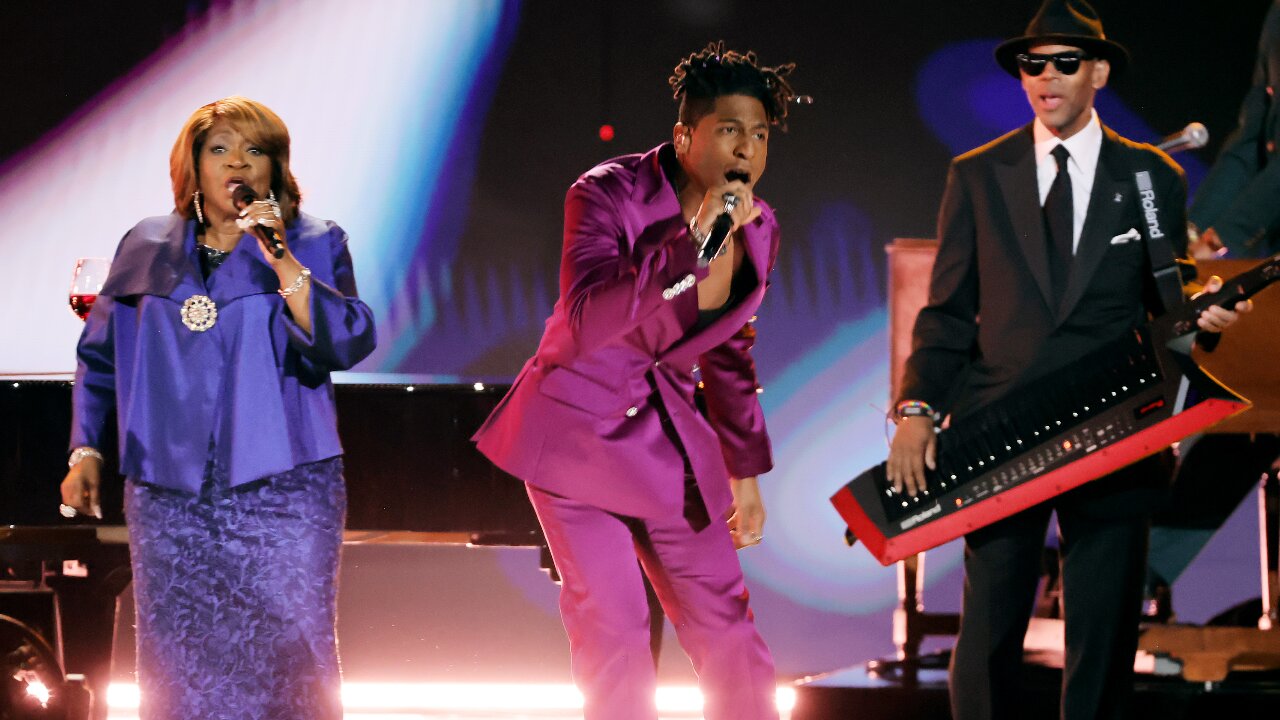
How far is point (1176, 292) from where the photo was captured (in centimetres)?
260

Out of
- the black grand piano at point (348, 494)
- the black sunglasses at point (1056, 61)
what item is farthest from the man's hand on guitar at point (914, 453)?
the black grand piano at point (348, 494)

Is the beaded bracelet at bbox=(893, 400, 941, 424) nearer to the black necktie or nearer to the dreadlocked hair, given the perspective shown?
the black necktie

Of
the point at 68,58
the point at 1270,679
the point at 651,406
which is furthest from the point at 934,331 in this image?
the point at 68,58

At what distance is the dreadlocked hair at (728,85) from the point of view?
2205 millimetres

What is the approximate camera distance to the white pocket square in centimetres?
265

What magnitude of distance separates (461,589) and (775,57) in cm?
254

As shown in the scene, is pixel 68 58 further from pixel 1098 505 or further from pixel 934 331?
pixel 1098 505

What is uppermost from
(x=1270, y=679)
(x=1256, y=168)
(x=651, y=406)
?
(x=1256, y=168)

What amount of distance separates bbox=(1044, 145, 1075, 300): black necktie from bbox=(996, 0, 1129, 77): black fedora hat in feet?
0.69

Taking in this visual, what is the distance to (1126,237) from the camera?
8.70 feet

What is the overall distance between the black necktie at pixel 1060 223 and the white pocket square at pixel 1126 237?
8 cm

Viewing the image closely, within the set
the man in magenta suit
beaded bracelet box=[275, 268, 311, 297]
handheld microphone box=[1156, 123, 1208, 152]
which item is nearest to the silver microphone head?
handheld microphone box=[1156, 123, 1208, 152]

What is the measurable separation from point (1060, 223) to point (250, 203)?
164 cm

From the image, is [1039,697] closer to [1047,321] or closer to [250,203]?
[1047,321]
